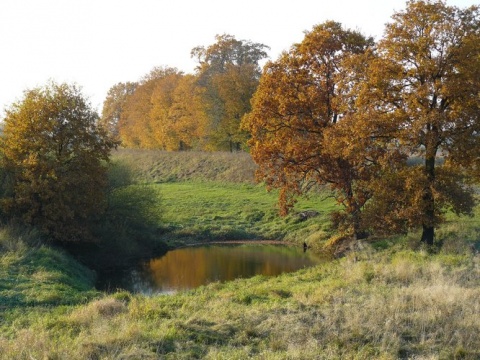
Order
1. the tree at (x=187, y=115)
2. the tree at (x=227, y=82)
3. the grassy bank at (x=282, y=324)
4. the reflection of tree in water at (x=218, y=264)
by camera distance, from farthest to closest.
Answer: the tree at (x=187, y=115) < the tree at (x=227, y=82) < the reflection of tree in water at (x=218, y=264) < the grassy bank at (x=282, y=324)

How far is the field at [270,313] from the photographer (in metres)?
9.36

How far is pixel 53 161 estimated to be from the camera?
77.2 feet

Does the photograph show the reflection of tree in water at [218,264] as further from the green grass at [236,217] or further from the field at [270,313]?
the field at [270,313]

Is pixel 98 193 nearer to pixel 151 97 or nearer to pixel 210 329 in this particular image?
pixel 210 329

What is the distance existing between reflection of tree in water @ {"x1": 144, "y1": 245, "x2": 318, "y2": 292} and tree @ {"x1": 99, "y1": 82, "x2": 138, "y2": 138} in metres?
54.6

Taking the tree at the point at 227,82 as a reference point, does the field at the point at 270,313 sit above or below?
below

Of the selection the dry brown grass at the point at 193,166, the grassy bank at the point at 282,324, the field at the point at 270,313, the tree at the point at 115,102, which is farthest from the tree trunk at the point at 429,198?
the tree at the point at 115,102

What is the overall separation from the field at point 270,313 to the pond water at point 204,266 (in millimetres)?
2918

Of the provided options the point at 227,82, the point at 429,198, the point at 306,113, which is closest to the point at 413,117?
the point at 429,198

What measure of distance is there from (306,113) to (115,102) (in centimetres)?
6281

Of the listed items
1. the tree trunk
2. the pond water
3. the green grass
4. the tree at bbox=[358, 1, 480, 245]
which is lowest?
the pond water

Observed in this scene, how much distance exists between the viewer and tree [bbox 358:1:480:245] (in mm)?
18812

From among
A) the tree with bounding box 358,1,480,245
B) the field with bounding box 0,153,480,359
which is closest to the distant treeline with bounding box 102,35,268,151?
the tree with bounding box 358,1,480,245

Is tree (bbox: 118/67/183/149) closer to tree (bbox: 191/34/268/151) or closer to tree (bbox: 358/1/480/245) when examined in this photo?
tree (bbox: 191/34/268/151)
